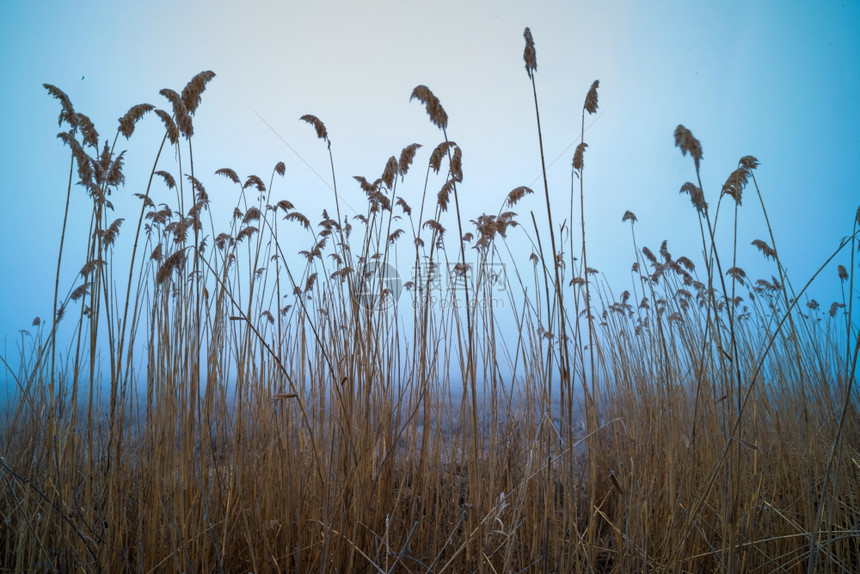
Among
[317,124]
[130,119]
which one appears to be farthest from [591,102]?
[130,119]

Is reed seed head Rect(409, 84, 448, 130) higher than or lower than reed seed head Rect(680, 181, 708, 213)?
higher

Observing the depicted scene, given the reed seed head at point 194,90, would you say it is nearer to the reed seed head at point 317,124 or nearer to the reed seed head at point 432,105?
the reed seed head at point 317,124

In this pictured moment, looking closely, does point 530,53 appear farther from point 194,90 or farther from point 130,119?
point 130,119

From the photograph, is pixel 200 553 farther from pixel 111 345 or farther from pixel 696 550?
pixel 696 550

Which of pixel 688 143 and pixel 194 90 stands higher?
pixel 194 90

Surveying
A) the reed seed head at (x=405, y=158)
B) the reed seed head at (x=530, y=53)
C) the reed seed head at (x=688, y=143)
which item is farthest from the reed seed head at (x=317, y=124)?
the reed seed head at (x=688, y=143)

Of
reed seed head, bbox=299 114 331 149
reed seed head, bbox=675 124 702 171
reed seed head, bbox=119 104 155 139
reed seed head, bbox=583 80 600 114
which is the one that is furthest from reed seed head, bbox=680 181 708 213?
reed seed head, bbox=119 104 155 139

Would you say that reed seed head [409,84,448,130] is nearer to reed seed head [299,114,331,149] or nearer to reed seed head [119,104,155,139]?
reed seed head [299,114,331,149]

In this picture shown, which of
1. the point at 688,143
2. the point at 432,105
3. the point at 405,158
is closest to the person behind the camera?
the point at 688,143

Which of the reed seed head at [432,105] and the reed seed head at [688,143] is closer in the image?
the reed seed head at [688,143]

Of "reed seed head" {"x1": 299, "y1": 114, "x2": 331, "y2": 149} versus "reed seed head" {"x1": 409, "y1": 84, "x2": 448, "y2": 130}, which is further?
"reed seed head" {"x1": 299, "y1": 114, "x2": 331, "y2": 149}

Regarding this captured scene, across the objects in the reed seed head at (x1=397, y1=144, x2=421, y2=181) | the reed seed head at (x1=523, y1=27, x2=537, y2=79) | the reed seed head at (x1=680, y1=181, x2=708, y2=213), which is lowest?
the reed seed head at (x1=680, y1=181, x2=708, y2=213)

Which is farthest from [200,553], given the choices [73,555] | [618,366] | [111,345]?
[618,366]

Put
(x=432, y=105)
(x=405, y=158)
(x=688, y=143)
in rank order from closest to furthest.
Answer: (x=688, y=143)
(x=432, y=105)
(x=405, y=158)
